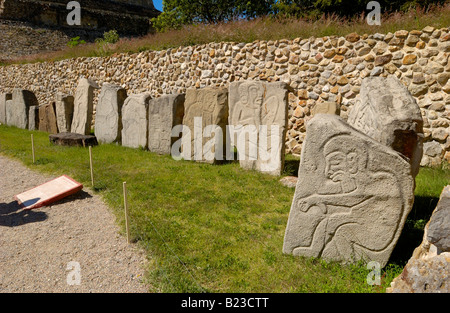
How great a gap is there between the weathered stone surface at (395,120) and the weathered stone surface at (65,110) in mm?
8777

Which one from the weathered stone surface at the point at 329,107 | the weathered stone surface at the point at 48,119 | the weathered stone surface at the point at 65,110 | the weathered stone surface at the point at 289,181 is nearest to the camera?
the weathered stone surface at the point at 289,181

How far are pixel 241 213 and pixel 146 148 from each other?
4.26 m

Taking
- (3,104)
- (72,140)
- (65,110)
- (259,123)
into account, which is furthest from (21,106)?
(259,123)

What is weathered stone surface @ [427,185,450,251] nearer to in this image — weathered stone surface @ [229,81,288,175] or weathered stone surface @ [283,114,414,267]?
weathered stone surface @ [283,114,414,267]

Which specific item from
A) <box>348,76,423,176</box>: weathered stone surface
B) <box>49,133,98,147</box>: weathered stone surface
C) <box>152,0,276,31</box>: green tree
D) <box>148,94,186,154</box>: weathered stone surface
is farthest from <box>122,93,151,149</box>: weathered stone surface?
<box>152,0,276,31</box>: green tree

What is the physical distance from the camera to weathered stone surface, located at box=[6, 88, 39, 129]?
37.4 ft

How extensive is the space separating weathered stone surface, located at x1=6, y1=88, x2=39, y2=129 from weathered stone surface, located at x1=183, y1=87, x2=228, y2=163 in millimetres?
7715

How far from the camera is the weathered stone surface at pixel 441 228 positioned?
7.36 feet

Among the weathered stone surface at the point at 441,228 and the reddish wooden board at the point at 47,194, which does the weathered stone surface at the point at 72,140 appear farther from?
the weathered stone surface at the point at 441,228

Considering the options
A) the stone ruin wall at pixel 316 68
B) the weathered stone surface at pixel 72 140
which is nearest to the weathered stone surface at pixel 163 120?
the weathered stone surface at pixel 72 140

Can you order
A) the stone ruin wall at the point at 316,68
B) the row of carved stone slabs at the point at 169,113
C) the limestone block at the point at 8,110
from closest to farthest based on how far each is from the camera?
the row of carved stone slabs at the point at 169,113
the stone ruin wall at the point at 316,68
the limestone block at the point at 8,110

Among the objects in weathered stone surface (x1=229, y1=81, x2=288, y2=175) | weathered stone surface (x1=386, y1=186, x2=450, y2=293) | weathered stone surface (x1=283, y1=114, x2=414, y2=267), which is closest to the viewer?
weathered stone surface (x1=386, y1=186, x2=450, y2=293)

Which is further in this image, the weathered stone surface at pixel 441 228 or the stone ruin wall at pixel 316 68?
the stone ruin wall at pixel 316 68
